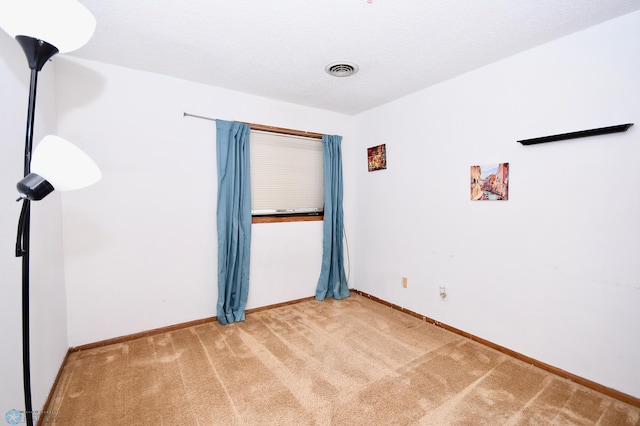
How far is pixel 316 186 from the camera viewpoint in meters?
3.52

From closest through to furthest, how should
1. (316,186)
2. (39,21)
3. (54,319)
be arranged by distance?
(39,21) → (54,319) → (316,186)

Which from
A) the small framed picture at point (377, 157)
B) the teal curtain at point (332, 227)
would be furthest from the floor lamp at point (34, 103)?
the small framed picture at point (377, 157)

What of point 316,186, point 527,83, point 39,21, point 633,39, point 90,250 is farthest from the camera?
point 316,186

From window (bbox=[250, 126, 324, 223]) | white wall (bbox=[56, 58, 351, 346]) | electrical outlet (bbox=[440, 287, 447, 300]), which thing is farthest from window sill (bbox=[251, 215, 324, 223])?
electrical outlet (bbox=[440, 287, 447, 300])

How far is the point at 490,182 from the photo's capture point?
2.33 m

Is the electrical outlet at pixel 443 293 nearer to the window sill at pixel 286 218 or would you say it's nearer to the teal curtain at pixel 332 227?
the teal curtain at pixel 332 227

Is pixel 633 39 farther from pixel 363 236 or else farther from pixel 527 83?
pixel 363 236

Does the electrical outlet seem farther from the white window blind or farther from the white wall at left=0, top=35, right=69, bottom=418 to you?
the white wall at left=0, top=35, right=69, bottom=418

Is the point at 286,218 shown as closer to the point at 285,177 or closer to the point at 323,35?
the point at 285,177

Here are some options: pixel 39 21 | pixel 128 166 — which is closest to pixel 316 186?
pixel 128 166

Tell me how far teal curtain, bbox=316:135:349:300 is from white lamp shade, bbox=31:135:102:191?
2.62m

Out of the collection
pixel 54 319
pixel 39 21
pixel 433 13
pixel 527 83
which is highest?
pixel 433 13

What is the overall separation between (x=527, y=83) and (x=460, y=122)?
21.4 inches

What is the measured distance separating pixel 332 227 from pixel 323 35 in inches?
82.5
